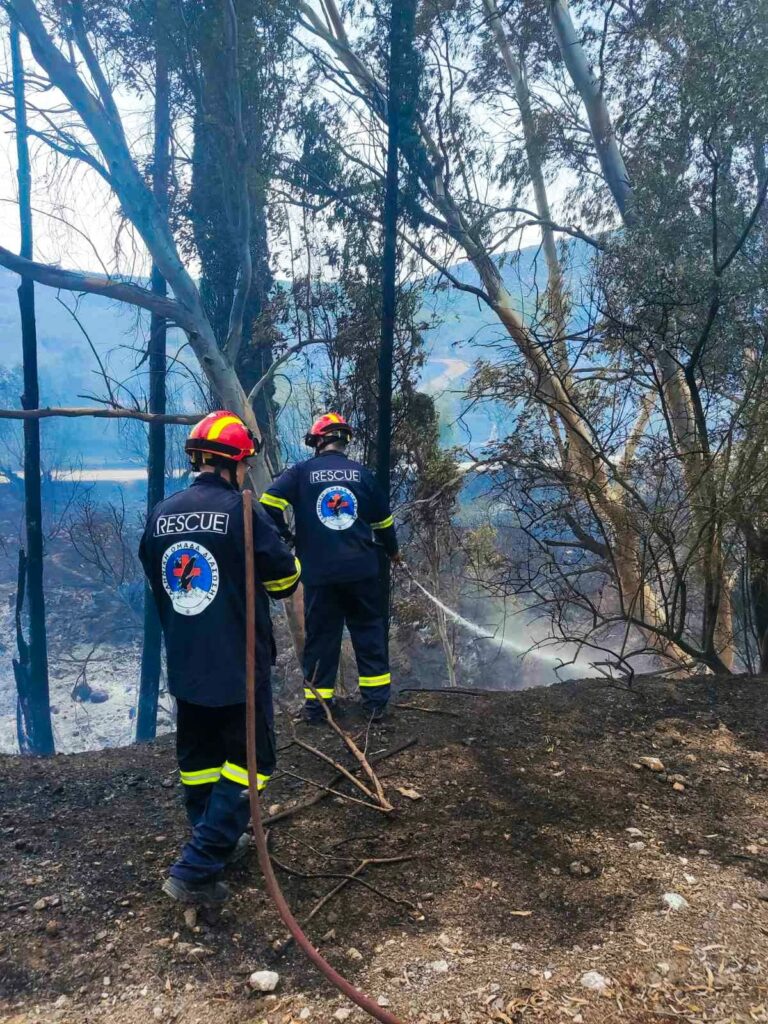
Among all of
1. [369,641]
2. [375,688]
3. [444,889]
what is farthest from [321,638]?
[444,889]

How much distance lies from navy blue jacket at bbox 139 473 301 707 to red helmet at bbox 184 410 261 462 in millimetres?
165

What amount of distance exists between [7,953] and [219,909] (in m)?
0.74

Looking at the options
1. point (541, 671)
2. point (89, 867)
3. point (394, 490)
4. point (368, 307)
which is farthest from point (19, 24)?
point (541, 671)

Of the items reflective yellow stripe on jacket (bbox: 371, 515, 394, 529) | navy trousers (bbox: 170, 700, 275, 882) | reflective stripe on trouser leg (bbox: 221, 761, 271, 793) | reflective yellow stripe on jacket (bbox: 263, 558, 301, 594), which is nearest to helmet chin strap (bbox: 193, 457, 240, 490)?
reflective yellow stripe on jacket (bbox: 263, 558, 301, 594)

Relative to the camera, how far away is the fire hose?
6.45 ft

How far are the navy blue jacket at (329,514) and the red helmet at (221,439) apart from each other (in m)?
1.44

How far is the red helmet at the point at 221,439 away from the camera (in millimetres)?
2885

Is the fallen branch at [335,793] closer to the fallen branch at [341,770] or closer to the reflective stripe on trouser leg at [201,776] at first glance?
the fallen branch at [341,770]

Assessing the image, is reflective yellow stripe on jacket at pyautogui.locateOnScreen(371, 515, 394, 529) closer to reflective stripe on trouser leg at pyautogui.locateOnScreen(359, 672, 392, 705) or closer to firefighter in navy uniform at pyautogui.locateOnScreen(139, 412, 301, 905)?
reflective stripe on trouser leg at pyautogui.locateOnScreen(359, 672, 392, 705)

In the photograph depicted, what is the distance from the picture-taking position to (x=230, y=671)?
276cm

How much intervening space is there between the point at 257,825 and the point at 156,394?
31.0ft

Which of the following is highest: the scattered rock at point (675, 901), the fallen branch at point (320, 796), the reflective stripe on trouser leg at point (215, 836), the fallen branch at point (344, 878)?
the reflective stripe on trouser leg at point (215, 836)

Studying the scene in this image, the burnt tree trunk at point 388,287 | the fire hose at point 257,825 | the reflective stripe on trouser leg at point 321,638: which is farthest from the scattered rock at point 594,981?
the burnt tree trunk at point 388,287

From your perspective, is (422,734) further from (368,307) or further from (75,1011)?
(368,307)
